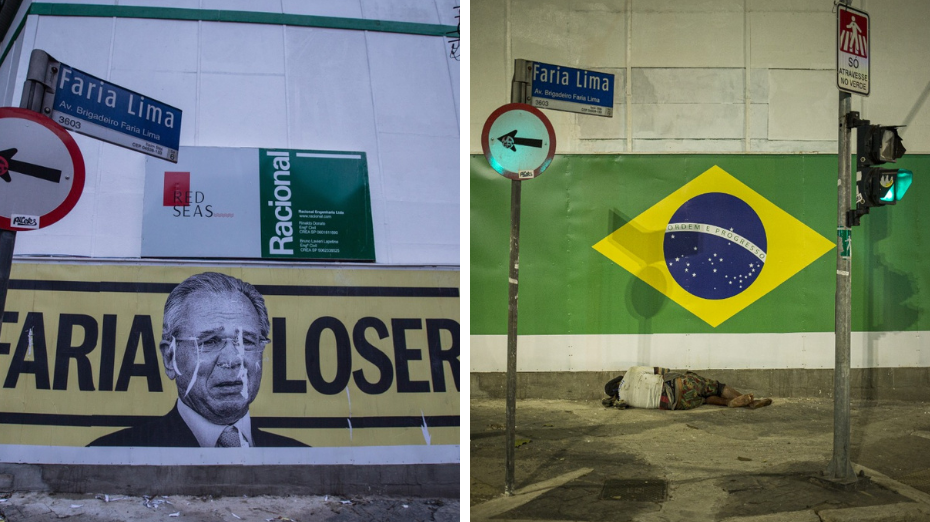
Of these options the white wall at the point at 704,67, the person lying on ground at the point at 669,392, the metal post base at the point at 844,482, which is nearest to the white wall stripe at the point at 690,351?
the person lying on ground at the point at 669,392

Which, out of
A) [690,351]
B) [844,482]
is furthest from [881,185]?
[690,351]

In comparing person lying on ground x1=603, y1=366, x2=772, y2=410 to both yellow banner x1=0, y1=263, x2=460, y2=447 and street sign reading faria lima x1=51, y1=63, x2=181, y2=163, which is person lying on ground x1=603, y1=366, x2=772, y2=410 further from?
street sign reading faria lima x1=51, y1=63, x2=181, y2=163

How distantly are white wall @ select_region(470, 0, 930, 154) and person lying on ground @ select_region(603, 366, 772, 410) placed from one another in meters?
2.64

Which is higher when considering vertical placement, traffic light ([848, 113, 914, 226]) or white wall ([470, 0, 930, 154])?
white wall ([470, 0, 930, 154])

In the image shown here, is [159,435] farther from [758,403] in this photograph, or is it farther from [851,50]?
[758,403]

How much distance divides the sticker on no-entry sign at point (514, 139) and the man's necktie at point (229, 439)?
272 cm

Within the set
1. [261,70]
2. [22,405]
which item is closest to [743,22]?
[261,70]

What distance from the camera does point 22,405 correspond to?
5.63 m

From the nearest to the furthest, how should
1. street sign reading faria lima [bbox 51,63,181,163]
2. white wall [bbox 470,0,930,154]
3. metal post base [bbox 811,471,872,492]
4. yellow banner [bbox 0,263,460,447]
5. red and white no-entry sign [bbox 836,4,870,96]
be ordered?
street sign reading faria lima [bbox 51,63,181,163] → yellow banner [bbox 0,263,460,447] → metal post base [bbox 811,471,872,492] → red and white no-entry sign [bbox 836,4,870,96] → white wall [bbox 470,0,930,154]

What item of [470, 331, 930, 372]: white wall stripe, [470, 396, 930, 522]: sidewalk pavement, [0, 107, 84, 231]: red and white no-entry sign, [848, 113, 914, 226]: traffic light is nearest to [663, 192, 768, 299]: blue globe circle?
[470, 331, 930, 372]: white wall stripe

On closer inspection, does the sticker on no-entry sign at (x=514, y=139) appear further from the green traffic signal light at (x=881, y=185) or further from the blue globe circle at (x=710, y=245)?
the blue globe circle at (x=710, y=245)

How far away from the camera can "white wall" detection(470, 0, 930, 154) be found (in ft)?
29.9

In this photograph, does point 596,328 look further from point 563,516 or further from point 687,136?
point 563,516

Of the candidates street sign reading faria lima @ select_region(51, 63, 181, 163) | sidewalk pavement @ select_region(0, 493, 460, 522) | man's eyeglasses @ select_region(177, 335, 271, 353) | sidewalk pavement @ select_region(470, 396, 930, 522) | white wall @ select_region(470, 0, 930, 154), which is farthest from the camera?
white wall @ select_region(470, 0, 930, 154)
